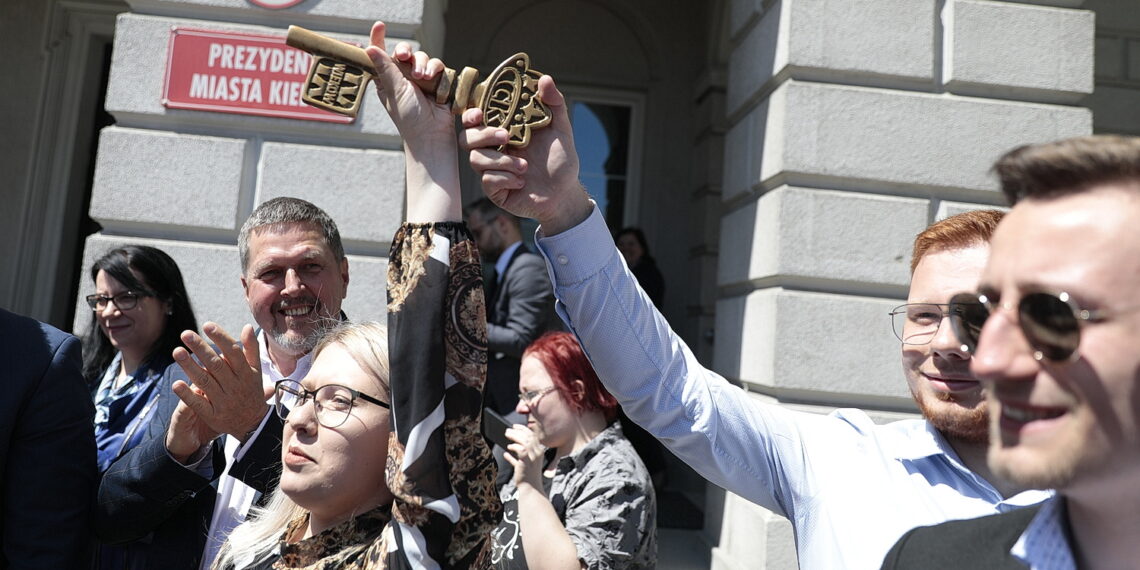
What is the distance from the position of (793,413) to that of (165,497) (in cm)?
147

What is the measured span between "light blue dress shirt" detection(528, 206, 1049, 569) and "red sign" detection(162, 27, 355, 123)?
2.97 m

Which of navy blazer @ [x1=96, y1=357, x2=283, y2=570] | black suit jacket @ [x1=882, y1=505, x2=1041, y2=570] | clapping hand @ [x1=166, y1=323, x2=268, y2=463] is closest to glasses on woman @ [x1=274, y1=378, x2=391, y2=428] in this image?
clapping hand @ [x1=166, y1=323, x2=268, y2=463]

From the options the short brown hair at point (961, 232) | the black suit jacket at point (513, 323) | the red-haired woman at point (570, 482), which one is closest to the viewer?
the short brown hair at point (961, 232)

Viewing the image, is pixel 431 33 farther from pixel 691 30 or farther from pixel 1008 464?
pixel 1008 464

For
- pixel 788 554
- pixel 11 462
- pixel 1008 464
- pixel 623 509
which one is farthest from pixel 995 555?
pixel 788 554

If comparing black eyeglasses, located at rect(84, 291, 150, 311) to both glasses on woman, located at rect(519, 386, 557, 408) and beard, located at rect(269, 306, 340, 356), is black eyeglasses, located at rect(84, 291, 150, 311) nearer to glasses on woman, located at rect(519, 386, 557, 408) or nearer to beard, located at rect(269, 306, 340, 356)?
beard, located at rect(269, 306, 340, 356)

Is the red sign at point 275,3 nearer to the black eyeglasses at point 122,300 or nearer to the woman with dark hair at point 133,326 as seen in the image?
the woman with dark hair at point 133,326

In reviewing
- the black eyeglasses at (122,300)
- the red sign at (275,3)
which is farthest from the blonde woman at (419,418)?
the red sign at (275,3)

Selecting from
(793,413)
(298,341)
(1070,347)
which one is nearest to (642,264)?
(298,341)

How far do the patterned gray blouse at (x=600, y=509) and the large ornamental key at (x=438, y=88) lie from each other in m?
1.47

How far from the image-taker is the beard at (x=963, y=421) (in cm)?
170

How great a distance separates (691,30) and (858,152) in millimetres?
3285

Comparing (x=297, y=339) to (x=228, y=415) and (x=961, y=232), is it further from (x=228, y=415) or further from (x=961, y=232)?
(x=961, y=232)

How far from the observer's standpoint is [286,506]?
1842mm
